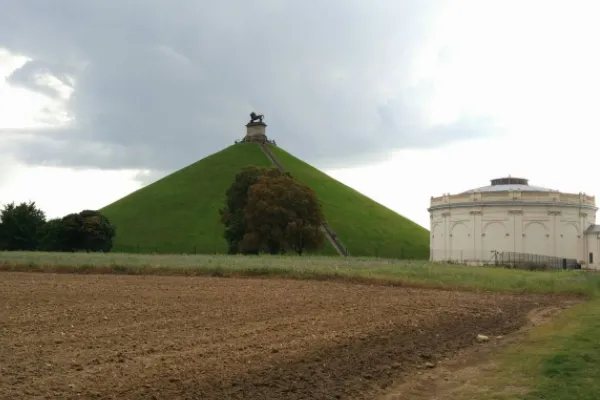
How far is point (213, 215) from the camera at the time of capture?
9356 cm

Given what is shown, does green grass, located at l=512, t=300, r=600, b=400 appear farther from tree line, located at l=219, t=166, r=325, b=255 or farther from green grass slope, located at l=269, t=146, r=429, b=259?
green grass slope, located at l=269, t=146, r=429, b=259

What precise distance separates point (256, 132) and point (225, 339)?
116 m

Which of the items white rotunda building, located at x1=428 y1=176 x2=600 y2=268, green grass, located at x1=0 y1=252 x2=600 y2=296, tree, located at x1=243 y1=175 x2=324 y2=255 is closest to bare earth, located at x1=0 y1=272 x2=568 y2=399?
green grass, located at x1=0 y1=252 x2=600 y2=296

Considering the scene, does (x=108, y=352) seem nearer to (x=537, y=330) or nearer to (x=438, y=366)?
(x=438, y=366)

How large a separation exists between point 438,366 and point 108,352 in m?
6.13

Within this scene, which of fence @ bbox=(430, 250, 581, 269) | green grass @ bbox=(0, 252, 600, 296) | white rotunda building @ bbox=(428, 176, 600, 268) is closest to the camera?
green grass @ bbox=(0, 252, 600, 296)

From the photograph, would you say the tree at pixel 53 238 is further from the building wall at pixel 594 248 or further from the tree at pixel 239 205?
the building wall at pixel 594 248

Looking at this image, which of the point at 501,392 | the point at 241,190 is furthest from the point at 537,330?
the point at 241,190

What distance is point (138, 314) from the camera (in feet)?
57.0

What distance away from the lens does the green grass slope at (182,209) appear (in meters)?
83.8

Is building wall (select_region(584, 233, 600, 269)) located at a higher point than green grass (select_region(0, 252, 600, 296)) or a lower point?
higher

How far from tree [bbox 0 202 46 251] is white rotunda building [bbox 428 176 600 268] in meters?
49.6

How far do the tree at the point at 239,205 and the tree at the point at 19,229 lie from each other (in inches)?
1046

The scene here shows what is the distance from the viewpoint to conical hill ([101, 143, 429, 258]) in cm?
8462
